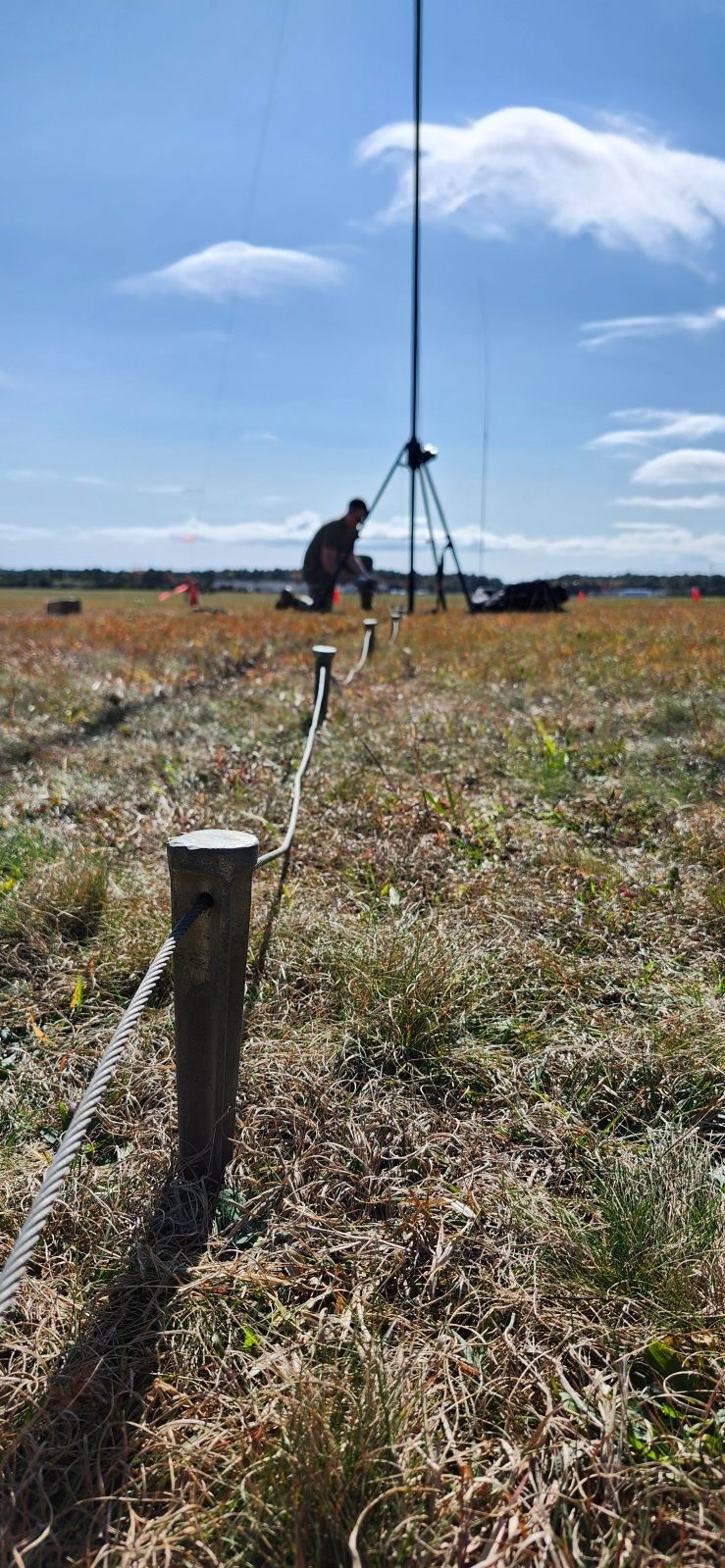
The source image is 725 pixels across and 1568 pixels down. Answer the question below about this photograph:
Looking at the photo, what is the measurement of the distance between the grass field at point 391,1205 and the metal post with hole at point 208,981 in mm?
136

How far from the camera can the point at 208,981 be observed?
182 cm

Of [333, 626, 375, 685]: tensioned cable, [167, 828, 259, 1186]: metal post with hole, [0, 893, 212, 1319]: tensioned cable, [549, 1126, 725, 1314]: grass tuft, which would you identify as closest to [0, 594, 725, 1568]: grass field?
[549, 1126, 725, 1314]: grass tuft

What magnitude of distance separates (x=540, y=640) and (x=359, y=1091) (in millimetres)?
8427

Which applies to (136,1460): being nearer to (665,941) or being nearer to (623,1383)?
(623,1383)

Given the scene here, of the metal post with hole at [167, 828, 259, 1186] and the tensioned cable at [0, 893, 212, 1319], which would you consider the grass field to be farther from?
the tensioned cable at [0, 893, 212, 1319]

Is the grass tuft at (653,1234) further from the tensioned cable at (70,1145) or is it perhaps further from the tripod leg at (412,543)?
the tripod leg at (412,543)

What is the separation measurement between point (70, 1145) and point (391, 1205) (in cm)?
79

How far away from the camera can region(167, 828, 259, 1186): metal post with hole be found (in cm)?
178

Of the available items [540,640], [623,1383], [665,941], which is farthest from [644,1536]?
[540,640]

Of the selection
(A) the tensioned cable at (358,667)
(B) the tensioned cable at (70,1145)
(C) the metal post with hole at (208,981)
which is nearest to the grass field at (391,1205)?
(C) the metal post with hole at (208,981)

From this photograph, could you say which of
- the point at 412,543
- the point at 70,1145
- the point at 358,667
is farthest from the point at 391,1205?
the point at 412,543

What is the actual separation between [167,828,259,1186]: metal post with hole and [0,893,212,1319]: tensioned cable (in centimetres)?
5

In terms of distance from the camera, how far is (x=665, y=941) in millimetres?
2969

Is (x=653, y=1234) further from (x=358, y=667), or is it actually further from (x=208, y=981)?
(x=358, y=667)
